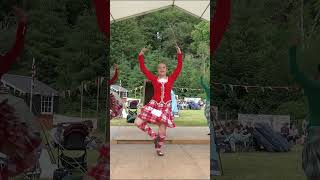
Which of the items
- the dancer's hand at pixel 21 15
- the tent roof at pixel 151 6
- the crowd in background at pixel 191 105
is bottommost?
the crowd in background at pixel 191 105

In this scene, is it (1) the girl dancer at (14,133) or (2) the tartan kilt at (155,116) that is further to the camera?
(2) the tartan kilt at (155,116)

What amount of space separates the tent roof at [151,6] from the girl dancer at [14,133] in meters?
4.69

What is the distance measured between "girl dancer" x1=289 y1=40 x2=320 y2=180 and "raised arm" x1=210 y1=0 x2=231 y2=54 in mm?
633

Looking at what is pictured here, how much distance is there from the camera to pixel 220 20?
14.3ft

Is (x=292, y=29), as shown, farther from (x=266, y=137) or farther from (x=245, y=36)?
(x=266, y=137)

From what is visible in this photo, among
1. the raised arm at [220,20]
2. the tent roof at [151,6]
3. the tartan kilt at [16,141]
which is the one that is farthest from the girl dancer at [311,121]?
the tent roof at [151,6]

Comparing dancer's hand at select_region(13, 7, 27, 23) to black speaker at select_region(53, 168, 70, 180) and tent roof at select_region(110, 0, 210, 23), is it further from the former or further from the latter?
tent roof at select_region(110, 0, 210, 23)

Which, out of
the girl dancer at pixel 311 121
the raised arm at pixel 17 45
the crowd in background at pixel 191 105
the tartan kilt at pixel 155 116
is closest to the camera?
the girl dancer at pixel 311 121

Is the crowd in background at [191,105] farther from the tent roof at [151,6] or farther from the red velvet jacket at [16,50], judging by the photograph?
the red velvet jacket at [16,50]

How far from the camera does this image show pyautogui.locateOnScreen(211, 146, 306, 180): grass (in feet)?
14.4

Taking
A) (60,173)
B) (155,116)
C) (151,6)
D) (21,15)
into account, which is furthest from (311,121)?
(151,6)

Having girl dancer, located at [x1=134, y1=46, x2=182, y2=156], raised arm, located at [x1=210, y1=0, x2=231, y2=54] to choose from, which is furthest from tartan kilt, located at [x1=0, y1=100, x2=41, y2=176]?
girl dancer, located at [x1=134, y1=46, x2=182, y2=156]

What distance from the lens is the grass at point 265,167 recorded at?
14.4 feet

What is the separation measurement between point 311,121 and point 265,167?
1.89 ft
